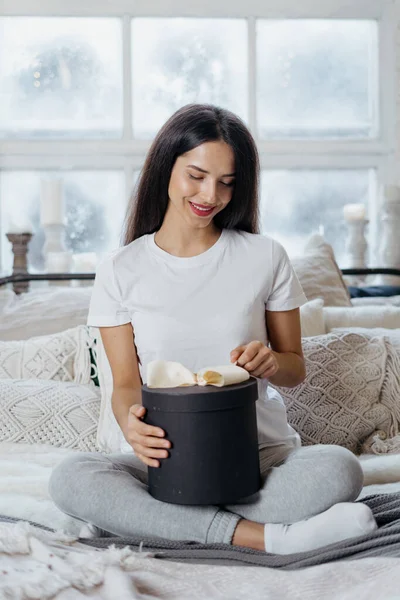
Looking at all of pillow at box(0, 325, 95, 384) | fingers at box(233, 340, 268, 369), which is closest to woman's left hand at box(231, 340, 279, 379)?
fingers at box(233, 340, 268, 369)

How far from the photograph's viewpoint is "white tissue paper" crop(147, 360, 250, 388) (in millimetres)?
1184

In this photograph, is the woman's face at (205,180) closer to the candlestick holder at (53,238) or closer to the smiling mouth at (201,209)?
the smiling mouth at (201,209)

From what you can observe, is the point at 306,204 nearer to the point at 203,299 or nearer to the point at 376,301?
the point at 376,301

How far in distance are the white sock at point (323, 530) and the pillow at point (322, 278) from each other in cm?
133

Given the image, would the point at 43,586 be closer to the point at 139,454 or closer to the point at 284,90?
the point at 139,454

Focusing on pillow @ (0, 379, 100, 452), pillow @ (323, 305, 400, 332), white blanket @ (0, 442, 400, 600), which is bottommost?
pillow @ (0, 379, 100, 452)

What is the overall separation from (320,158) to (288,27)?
619 millimetres

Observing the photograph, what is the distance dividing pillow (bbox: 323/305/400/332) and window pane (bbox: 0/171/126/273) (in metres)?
1.72

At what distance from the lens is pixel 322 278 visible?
101 inches

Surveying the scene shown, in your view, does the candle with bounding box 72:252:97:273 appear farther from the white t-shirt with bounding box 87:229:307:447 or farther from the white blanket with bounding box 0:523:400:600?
the white blanket with bounding box 0:523:400:600

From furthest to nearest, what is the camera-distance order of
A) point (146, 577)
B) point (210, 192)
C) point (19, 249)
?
point (19, 249)
point (210, 192)
point (146, 577)

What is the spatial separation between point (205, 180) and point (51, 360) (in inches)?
29.7

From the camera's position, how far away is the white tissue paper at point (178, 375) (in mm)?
1184

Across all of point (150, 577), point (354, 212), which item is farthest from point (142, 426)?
point (354, 212)
